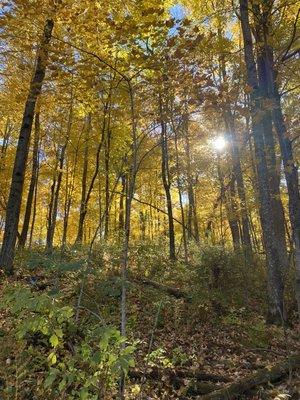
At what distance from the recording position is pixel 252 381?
490 cm

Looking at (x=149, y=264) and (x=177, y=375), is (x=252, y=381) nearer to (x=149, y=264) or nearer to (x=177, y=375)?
(x=177, y=375)

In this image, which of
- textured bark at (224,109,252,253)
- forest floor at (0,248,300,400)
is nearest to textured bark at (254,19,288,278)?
textured bark at (224,109,252,253)

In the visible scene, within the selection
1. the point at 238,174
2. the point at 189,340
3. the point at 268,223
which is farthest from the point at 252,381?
the point at 238,174

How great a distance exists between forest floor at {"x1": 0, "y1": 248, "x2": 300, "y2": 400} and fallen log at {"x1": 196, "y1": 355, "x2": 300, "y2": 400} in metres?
0.08

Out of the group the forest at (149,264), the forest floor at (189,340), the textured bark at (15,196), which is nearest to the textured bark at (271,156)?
the forest at (149,264)

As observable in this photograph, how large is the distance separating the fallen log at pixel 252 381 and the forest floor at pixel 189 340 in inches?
3.0

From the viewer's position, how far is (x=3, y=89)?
13.3m

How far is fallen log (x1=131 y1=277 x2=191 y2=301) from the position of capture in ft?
27.9

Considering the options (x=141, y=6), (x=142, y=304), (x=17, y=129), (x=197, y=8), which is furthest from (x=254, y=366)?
(x=17, y=129)

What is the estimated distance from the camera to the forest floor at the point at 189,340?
4848 millimetres

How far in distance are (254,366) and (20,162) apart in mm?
6596

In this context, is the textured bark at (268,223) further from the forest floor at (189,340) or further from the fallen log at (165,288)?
the fallen log at (165,288)

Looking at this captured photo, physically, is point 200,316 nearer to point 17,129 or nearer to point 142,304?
point 142,304

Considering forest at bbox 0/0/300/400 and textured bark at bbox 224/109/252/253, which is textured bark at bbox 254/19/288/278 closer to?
forest at bbox 0/0/300/400
